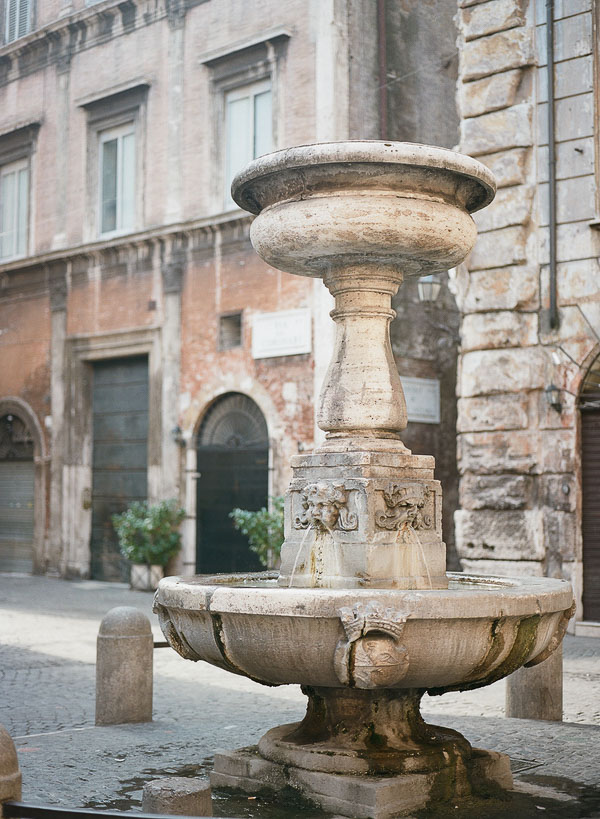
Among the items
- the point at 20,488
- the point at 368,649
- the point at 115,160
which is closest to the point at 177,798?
the point at 368,649

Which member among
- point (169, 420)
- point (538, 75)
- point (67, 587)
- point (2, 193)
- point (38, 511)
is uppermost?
point (2, 193)

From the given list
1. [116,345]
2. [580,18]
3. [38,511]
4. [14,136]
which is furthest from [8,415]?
[580,18]

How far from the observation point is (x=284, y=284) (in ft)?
53.2

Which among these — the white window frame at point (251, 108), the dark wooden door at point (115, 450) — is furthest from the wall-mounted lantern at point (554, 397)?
the dark wooden door at point (115, 450)

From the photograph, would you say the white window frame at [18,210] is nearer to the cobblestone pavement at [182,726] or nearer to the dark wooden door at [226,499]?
the dark wooden door at [226,499]

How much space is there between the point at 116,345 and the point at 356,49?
6.39 meters

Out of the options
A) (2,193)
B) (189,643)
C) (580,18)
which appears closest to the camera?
(189,643)

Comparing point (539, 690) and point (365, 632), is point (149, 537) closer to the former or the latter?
point (539, 690)

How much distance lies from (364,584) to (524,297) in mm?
7821

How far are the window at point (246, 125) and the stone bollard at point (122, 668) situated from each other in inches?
428

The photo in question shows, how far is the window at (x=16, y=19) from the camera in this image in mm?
21325

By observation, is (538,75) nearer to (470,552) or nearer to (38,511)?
(470,552)

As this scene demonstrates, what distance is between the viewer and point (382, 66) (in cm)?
1633

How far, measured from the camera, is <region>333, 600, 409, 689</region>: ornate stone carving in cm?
440
